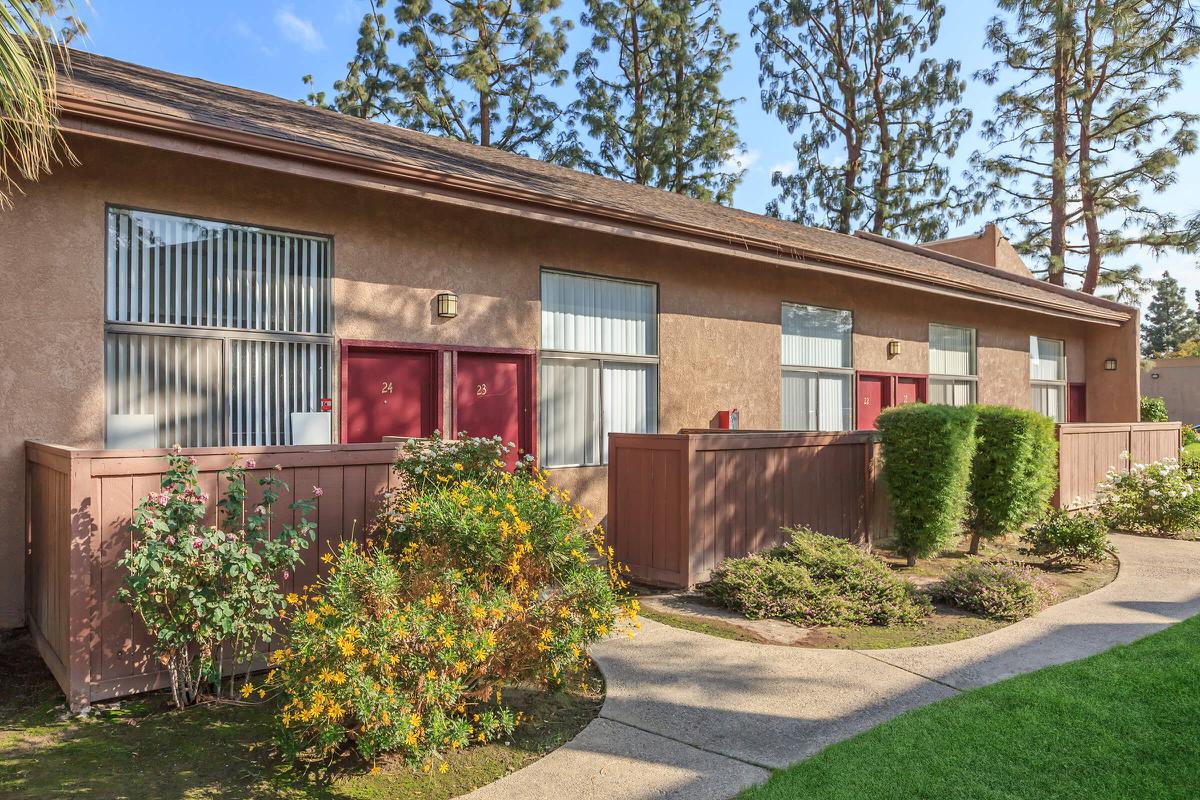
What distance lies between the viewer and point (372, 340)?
748 cm

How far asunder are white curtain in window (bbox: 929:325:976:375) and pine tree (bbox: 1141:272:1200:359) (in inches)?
2982

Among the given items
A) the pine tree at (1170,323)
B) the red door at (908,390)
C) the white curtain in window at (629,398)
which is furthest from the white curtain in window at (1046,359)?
the pine tree at (1170,323)

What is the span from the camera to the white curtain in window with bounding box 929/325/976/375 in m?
14.2

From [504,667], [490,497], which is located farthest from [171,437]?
[504,667]

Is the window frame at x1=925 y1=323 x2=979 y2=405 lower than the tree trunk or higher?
lower

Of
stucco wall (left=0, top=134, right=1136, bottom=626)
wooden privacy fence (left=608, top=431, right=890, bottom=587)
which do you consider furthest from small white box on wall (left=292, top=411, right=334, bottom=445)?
wooden privacy fence (left=608, top=431, right=890, bottom=587)

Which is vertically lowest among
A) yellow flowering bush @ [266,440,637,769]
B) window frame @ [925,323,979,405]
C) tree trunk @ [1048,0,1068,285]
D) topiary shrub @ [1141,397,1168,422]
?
yellow flowering bush @ [266,440,637,769]

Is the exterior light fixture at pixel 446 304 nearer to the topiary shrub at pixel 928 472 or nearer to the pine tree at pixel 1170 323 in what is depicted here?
the topiary shrub at pixel 928 472

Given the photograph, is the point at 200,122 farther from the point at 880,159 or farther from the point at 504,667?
the point at 880,159

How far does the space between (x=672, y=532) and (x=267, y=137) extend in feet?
15.7

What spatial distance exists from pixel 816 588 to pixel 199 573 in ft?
15.2

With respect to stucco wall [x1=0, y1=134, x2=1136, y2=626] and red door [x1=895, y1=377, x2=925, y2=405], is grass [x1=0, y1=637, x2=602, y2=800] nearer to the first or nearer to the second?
stucco wall [x1=0, y1=134, x2=1136, y2=626]

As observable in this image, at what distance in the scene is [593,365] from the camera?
30.6 feet

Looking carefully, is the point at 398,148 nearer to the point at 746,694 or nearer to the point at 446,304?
the point at 446,304
